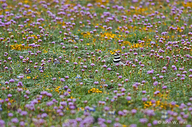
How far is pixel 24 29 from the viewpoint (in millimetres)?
11406

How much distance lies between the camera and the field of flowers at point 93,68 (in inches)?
244

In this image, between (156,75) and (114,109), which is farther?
(156,75)

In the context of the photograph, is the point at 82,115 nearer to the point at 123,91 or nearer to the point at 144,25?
the point at 123,91

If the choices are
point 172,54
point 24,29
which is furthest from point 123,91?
point 24,29

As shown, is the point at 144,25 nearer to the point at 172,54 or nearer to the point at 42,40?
the point at 172,54

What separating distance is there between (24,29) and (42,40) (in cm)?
126

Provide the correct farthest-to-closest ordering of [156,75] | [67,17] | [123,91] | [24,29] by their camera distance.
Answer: [67,17] → [24,29] → [156,75] → [123,91]

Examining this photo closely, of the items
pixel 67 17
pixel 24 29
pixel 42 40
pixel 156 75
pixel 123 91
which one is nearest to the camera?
pixel 123 91

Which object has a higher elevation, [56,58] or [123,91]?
[123,91]

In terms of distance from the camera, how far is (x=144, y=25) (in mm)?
11586

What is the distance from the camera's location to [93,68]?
Answer: 877 cm

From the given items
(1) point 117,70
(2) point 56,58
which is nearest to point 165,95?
(1) point 117,70

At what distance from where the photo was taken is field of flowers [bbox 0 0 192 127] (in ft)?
20.4

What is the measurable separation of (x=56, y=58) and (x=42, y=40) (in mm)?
1586
